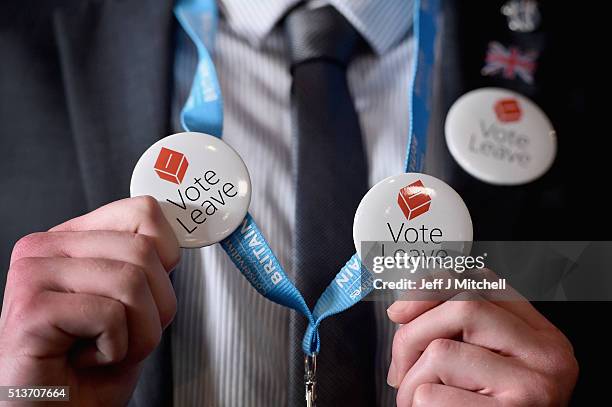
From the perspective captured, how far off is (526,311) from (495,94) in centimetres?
48

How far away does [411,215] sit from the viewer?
0.76 m

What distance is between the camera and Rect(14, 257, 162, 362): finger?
657 millimetres

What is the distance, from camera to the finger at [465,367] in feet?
2.32

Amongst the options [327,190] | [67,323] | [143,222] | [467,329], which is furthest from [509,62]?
[67,323]

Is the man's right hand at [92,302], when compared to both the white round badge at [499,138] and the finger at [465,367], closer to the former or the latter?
the finger at [465,367]

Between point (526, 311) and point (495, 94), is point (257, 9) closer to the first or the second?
point (495, 94)

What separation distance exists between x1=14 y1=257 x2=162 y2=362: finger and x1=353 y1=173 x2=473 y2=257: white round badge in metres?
0.26

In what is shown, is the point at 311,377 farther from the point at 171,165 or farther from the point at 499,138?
the point at 499,138

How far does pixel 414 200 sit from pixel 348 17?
48cm

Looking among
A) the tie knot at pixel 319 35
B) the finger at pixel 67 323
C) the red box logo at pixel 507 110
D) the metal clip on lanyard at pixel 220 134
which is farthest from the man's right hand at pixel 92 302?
the red box logo at pixel 507 110

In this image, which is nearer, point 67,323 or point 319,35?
point 67,323

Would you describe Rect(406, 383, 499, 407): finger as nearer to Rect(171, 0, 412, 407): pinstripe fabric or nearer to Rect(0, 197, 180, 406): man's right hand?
Rect(171, 0, 412, 407): pinstripe fabric

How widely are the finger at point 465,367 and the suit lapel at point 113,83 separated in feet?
1.20

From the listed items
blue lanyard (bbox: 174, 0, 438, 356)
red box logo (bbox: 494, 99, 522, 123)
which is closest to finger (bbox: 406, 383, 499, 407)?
blue lanyard (bbox: 174, 0, 438, 356)
